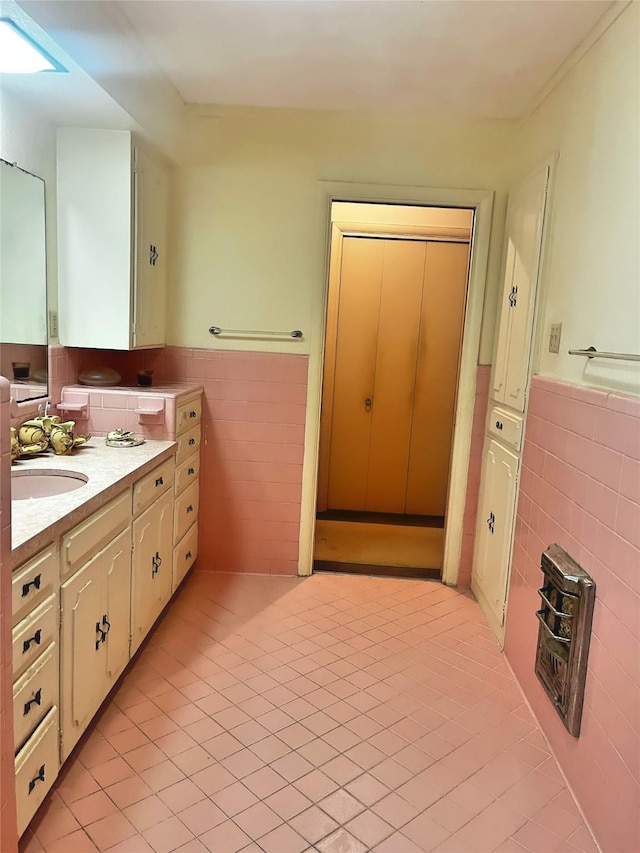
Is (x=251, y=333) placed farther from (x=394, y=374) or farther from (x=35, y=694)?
(x=35, y=694)

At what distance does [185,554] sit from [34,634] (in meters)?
1.58

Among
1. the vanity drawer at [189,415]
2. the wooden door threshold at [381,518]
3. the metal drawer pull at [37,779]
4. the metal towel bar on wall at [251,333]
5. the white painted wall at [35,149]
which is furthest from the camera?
the wooden door threshold at [381,518]

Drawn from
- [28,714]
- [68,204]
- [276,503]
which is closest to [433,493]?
[276,503]

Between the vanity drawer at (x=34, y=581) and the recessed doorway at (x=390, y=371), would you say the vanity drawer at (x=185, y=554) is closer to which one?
the recessed doorway at (x=390, y=371)

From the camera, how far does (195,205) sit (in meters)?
3.13

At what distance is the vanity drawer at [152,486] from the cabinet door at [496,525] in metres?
1.57

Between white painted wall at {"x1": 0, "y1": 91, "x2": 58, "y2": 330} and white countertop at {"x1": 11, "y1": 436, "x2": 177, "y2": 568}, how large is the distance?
762 millimetres

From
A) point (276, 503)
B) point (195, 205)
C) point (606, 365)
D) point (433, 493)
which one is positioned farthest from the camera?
point (433, 493)

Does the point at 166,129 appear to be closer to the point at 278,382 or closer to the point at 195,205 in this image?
the point at 195,205

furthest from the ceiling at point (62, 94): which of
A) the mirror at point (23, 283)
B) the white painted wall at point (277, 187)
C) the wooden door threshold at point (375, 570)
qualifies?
the wooden door threshold at point (375, 570)

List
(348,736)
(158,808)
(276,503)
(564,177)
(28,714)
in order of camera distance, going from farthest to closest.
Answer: (276,503), (564,177), (348,736), (158,808), (28,714)

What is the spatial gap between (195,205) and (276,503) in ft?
5.58

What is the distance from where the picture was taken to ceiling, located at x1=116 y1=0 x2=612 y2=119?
2055 mm

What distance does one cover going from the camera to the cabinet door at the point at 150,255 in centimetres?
271
